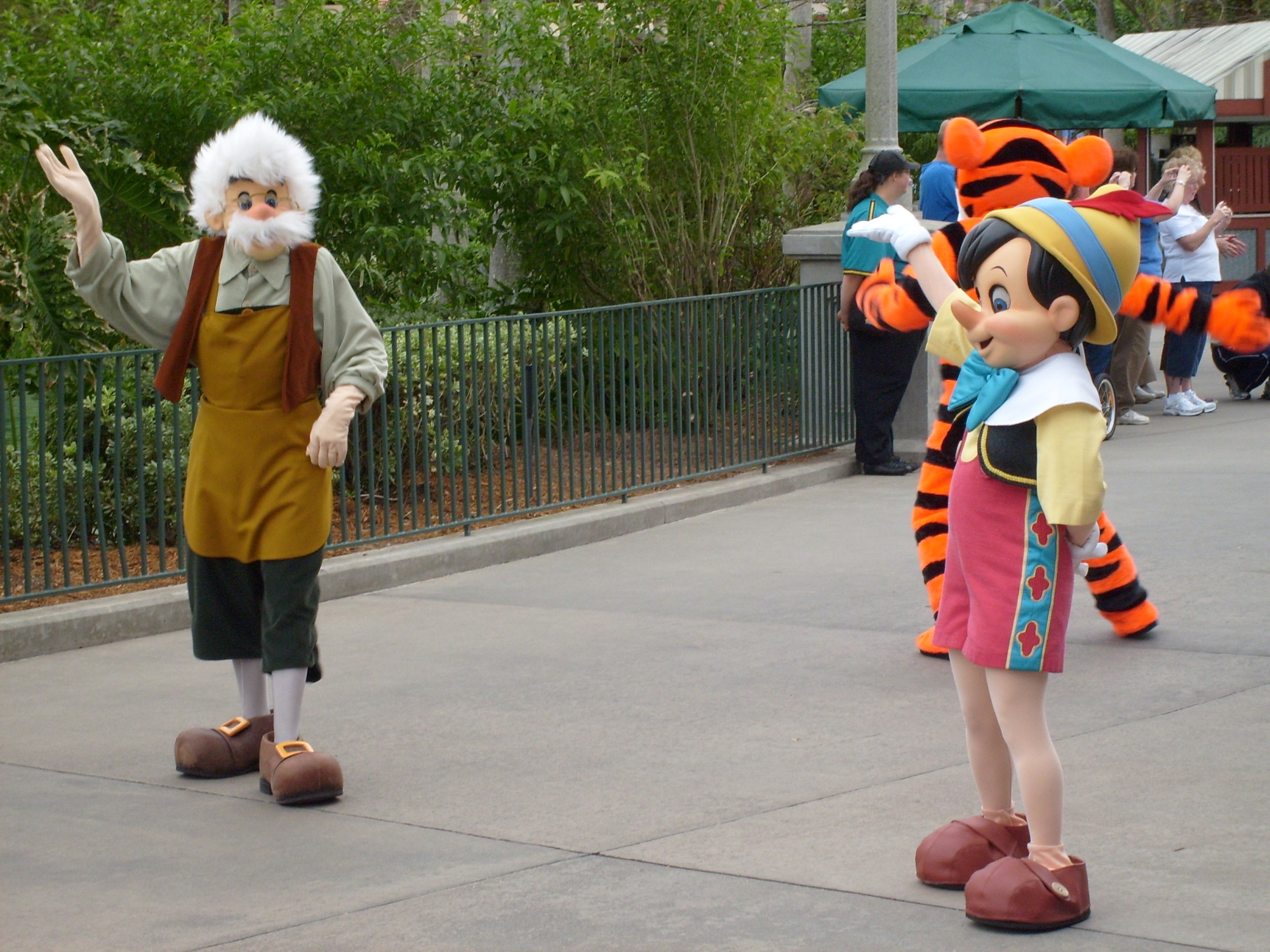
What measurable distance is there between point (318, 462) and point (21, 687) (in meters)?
2.23

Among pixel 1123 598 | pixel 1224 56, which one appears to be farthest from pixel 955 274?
pixel 1224 56

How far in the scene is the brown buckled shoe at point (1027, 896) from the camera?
3.64m

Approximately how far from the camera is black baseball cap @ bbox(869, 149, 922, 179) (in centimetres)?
901

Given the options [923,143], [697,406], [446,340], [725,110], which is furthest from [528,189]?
[923,143]

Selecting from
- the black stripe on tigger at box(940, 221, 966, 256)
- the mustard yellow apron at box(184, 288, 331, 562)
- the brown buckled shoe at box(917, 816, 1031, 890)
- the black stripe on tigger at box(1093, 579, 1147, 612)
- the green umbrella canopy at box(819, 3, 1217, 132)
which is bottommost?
the brown buckled shoe at box(917, 816, 1031, 890)

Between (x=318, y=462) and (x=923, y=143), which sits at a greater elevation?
(x=923, y=143)

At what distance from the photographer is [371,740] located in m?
5.49

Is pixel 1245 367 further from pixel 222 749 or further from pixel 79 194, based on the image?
pixel 79 194

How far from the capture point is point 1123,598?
6.32 m

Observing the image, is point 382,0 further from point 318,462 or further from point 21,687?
point 318,462

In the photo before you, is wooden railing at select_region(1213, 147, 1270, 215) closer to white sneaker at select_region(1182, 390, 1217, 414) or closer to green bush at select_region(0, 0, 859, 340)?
white sneaker at select_region(1182, 390, 1217, 414)

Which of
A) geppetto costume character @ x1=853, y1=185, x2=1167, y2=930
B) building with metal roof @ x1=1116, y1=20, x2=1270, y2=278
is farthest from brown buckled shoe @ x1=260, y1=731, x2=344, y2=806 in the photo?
building with metal roof @ x1=1116, y1=20, x2=1270, y2=278

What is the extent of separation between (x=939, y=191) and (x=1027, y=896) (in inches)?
272

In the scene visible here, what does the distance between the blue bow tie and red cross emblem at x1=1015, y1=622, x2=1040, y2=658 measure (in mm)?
A: 491
